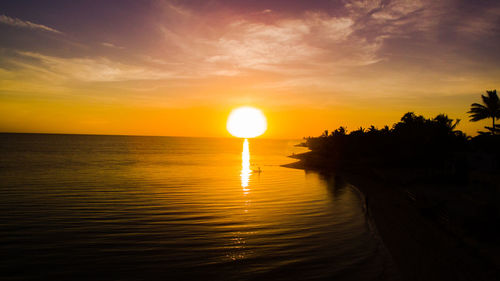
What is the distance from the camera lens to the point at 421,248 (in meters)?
17.5

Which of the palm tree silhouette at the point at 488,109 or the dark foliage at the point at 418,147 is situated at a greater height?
the palm tree silhouette at the point at 488,109

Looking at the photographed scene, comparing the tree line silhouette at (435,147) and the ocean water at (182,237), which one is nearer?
the ocean water at (182,237)

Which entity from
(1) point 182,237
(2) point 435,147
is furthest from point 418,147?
(1) point 182,237

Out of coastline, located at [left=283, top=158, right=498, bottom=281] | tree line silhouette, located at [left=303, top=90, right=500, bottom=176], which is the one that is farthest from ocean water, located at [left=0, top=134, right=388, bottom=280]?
tree line silhouette, located at [left=303, top=90, right=500, bottom=176]

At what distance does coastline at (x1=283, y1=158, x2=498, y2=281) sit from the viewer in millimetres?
14422

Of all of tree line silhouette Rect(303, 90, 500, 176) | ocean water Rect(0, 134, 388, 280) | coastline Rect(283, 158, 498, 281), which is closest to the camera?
coastline Rect(283, 158, 498, 281)

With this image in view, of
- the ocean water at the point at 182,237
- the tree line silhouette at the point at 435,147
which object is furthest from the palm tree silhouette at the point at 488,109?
the ocean water at the point at 182,237

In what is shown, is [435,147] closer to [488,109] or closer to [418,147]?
[418,147]

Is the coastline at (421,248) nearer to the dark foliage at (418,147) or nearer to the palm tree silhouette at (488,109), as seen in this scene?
the dark foliage at (418,147)

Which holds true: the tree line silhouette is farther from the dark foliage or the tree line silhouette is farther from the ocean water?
the ocean water

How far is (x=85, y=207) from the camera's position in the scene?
1078 inches

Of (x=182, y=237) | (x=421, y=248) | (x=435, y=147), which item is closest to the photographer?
(x=421, y=248)

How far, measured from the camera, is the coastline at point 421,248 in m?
14.4

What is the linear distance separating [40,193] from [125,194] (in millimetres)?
9176
